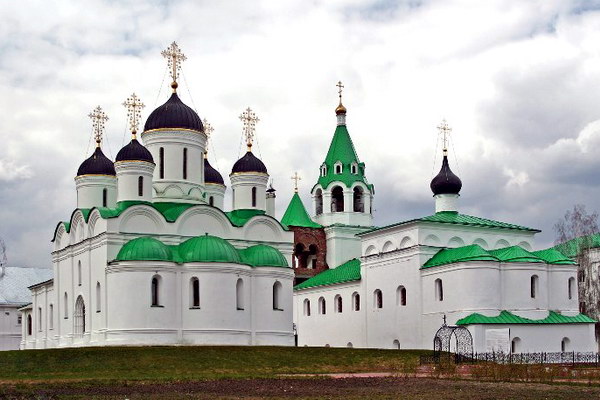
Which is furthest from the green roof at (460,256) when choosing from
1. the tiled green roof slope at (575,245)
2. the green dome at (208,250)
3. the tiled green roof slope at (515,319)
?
the tiled green roof slope at (575,245)

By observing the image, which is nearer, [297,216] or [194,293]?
[194,293]

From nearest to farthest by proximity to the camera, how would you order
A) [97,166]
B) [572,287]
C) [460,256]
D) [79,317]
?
[460,256], [79,317], [572,287], [97,166]

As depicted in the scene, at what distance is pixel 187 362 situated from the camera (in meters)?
33.5

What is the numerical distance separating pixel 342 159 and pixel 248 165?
47.7 ft

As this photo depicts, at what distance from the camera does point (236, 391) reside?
21.9m

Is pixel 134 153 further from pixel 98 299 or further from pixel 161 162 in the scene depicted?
pixel 98 299

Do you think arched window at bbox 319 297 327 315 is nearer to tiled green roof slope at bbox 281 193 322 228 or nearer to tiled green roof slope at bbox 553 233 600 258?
tiled green roof slope at bbox 281 193 322 228

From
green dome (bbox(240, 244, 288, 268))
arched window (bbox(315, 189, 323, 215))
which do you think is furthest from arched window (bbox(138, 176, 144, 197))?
arched window (bbox(315, 189, 323, 215))

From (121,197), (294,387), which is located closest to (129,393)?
(294,387)

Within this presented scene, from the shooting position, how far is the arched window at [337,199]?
205 ft

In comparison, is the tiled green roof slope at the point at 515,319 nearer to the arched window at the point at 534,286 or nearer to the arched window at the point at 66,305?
the arched window at the point at 534,286

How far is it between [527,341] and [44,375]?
2297 cm

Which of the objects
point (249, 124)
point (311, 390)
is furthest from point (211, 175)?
point (311, 390)

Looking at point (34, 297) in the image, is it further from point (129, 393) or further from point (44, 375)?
point (129, 393)
